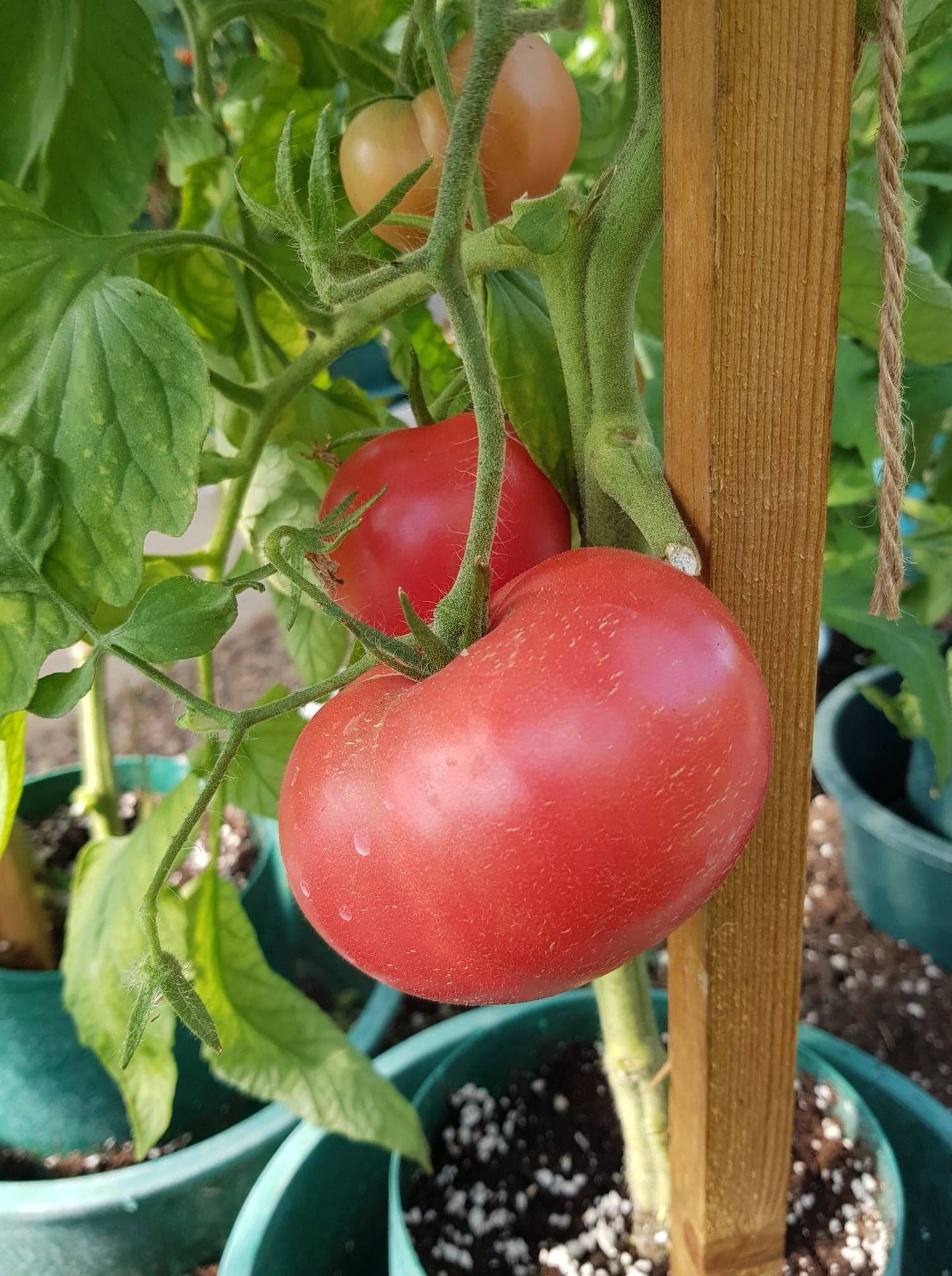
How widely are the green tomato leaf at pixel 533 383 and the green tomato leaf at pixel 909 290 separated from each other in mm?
158

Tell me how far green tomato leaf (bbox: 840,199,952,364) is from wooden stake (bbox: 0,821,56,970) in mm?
762

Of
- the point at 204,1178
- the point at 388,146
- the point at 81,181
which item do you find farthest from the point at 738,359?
the point at 204,1178

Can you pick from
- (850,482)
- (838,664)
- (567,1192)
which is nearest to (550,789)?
(567,1192)

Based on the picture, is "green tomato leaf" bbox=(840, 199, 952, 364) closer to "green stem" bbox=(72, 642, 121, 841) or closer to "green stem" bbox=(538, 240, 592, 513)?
"green stem" bbox=(538, 240, 592, 513)

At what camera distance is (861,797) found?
3.72 ft

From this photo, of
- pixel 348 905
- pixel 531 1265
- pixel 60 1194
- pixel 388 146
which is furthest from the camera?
pixel 60 1194

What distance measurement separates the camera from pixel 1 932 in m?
0.88

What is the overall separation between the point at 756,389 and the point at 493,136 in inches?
7.2

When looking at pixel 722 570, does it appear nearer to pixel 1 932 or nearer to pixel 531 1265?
pixel 531 1265

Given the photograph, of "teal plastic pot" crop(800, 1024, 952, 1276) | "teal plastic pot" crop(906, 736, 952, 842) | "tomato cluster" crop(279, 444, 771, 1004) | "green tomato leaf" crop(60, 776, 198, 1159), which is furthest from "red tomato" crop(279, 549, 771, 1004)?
"teal plastic pot" crop(906, 736, 952, 842)

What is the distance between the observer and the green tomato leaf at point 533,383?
40 cm

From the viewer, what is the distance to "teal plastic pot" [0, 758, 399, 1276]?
0.74 m

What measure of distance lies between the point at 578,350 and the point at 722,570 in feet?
0.32

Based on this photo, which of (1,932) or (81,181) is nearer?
(81,181)
